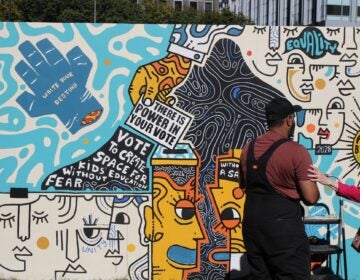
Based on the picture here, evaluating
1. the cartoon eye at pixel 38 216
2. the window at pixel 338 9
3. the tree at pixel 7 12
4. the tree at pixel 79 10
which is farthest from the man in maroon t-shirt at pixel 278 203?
the window at pixel 338 9

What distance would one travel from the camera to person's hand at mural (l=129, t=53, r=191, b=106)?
5.37 meters

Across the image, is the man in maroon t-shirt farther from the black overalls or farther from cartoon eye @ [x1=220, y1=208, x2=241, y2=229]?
cartoon eye @ [x1=220, y1=208, x2=241, y2=229]

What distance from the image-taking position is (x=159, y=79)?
538 centimetres

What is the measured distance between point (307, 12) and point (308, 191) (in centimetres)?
4799

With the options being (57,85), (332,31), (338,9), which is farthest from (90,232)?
(338,9)

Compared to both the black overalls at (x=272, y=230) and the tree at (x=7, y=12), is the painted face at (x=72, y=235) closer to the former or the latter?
the black overalls at (x=272, y=230)

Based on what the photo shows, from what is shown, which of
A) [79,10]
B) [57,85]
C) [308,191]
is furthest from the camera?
[79,10]

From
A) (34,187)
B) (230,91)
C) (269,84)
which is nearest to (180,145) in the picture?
(230,91)

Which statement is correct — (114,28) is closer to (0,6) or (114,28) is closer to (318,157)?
(318,157)

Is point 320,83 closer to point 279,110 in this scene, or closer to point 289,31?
point 289,31

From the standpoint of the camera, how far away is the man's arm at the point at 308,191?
11.6 ft

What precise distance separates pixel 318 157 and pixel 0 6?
124ft

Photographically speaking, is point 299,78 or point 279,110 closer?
point 279,110

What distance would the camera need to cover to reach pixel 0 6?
39.3 meters
